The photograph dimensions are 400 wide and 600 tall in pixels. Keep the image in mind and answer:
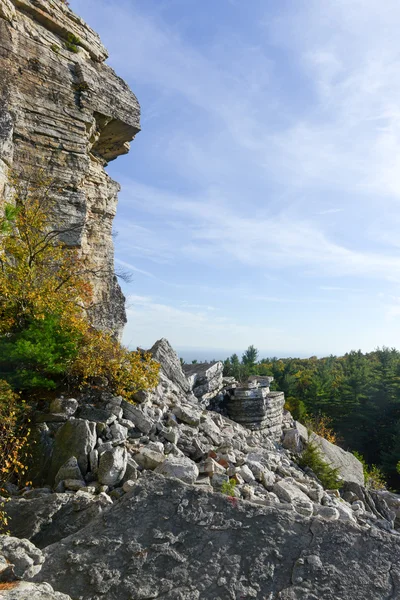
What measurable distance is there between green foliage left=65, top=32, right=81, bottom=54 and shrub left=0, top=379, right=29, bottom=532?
45.8ft

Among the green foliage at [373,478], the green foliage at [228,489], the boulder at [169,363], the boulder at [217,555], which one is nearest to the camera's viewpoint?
the boulder at [217,555]

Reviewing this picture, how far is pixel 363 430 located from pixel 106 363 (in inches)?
1388

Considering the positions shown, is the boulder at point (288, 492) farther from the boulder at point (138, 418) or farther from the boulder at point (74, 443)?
the boulder at point (74, 443)

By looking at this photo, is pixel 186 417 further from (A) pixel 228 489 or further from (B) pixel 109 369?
(A) pixel 228 489

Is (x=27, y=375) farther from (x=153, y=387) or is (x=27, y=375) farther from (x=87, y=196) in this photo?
(x=87, y=196)

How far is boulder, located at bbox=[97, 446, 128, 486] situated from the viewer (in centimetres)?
583

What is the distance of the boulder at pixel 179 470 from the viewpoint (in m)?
5.89

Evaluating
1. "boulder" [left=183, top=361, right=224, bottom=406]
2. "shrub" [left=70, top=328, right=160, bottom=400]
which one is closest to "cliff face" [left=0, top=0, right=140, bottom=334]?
"boulder" [left=183, top=361, right=224, bottom=406]

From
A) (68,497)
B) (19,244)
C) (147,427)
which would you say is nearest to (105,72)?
(19,244)

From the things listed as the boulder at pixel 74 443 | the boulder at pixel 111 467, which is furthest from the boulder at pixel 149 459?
the boulder at pixel 74 443

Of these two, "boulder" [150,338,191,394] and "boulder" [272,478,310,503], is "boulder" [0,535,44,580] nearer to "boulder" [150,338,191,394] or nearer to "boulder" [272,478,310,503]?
"boulder" [272,478,310,503]

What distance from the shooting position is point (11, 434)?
6605 millimetres

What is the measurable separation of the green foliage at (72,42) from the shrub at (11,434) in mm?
13969

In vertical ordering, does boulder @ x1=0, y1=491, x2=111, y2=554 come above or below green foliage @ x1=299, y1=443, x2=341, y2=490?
above
